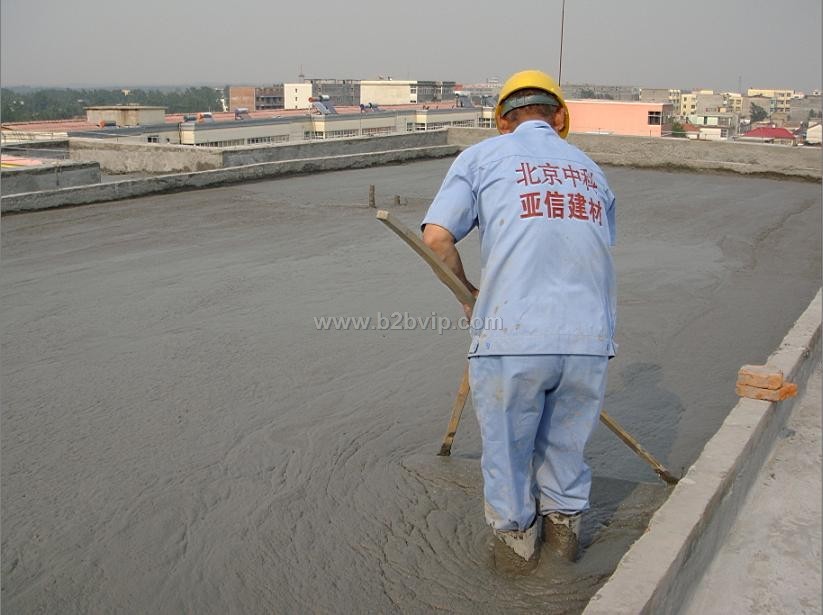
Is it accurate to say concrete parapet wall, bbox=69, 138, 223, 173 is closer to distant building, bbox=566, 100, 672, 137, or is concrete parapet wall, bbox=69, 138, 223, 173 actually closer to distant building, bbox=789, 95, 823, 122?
distant building, bbox=566, 100, 672, 137

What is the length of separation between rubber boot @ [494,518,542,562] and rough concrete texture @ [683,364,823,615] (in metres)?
0.49

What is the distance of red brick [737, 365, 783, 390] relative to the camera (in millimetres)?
3557

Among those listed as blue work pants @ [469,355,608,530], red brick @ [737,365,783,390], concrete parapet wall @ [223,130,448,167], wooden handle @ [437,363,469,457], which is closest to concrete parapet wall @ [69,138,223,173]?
concrete parapet wall @ [223,130,448,167]

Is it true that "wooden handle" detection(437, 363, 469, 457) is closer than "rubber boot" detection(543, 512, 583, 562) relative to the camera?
No

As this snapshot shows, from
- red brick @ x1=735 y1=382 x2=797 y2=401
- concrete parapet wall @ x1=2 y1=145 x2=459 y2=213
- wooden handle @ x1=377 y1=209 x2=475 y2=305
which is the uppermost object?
wooden handle @ x1=377 y1=209 x2=475 y2=305

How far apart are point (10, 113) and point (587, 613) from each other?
269 ft

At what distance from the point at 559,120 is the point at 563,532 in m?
1.34

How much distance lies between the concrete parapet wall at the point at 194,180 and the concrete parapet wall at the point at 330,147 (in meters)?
0.86

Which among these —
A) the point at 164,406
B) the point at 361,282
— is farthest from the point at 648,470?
the point at 361,282

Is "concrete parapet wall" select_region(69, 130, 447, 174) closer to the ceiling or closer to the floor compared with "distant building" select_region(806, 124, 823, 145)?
closer to the floor

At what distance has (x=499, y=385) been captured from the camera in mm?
2414

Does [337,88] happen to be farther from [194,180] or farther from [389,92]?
[194,180]

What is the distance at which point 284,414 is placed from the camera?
12.6ft

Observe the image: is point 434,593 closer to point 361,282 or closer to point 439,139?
point 361,282
